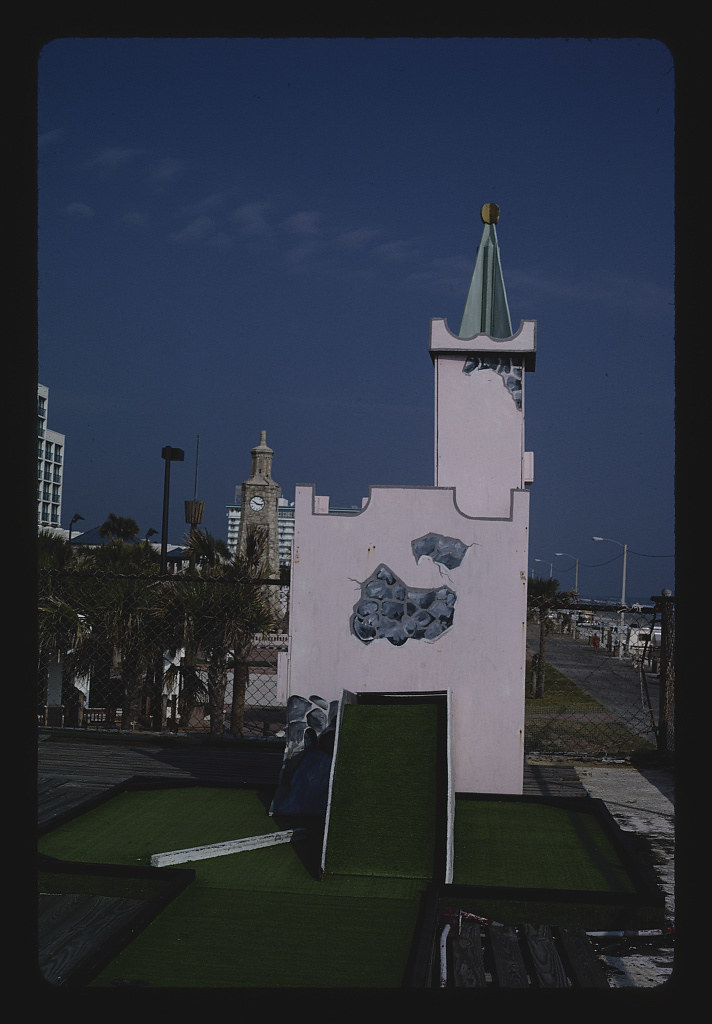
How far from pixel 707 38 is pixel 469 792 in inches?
295

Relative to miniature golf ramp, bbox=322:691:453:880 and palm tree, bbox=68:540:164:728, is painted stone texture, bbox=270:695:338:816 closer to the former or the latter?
miniature golf ramp, bbox=322:691:453:880

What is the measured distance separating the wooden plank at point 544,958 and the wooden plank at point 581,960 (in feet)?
0.17

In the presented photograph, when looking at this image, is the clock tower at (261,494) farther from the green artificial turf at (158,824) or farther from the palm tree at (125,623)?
the green artificial turf at (158,824)

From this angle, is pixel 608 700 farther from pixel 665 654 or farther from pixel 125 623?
pixel 665 654

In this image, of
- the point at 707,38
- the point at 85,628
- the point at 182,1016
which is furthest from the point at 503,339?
the point at 85,628

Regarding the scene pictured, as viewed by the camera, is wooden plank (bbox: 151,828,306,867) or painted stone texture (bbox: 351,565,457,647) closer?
wooden plank (bbox: 151,828,306,867)

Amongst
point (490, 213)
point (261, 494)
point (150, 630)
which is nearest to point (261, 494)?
point (261, 494)

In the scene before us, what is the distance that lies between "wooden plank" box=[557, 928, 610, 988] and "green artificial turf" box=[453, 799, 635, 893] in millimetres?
876

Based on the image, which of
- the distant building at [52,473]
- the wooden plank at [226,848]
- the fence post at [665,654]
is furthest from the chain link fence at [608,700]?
the distant building at [52,473]

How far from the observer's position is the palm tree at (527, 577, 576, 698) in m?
10.6

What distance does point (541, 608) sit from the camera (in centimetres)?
1051

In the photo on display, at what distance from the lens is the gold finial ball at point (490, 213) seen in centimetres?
1061

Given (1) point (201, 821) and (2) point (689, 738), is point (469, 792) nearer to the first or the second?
(1) point (201, 821)

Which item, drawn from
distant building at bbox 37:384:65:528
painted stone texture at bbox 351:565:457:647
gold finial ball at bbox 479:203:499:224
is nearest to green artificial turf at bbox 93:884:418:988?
painted stone texture at bbox 351:565:457:647
